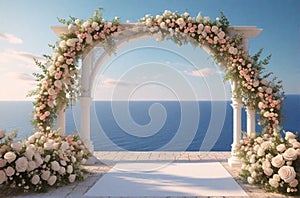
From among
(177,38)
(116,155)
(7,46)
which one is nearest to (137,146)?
(7,46)

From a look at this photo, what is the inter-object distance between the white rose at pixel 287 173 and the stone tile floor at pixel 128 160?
244 millimetres

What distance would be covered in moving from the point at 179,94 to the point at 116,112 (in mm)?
1444

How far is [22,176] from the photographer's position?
4.02m

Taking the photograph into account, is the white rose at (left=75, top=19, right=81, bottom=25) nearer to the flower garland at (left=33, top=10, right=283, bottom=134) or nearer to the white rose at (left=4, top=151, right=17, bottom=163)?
the flower garland at (left=33, top=10, right=283, bottom=134)

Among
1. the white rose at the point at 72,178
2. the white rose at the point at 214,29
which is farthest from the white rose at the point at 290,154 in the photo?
the white rose at the point at 72,178

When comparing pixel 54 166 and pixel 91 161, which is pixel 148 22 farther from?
pixel 54 166

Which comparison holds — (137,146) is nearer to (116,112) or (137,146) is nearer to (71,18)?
→ (116,112)

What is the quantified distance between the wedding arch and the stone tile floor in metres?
0.68

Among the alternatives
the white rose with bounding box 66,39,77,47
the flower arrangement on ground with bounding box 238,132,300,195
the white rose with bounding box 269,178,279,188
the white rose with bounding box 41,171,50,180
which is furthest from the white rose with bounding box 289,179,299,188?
the white rose with bounding box 66,39,77,47

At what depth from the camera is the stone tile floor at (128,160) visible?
398cm

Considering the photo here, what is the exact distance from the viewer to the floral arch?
535cm

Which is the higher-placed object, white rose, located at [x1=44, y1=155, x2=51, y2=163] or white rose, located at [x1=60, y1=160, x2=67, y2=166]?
white rose, located at [x1=44, y1=155, x2=51, y2=163]

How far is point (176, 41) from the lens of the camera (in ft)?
18.5

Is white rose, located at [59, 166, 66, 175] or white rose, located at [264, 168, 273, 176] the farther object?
white rose, located at [59, 166, 66, 175]
